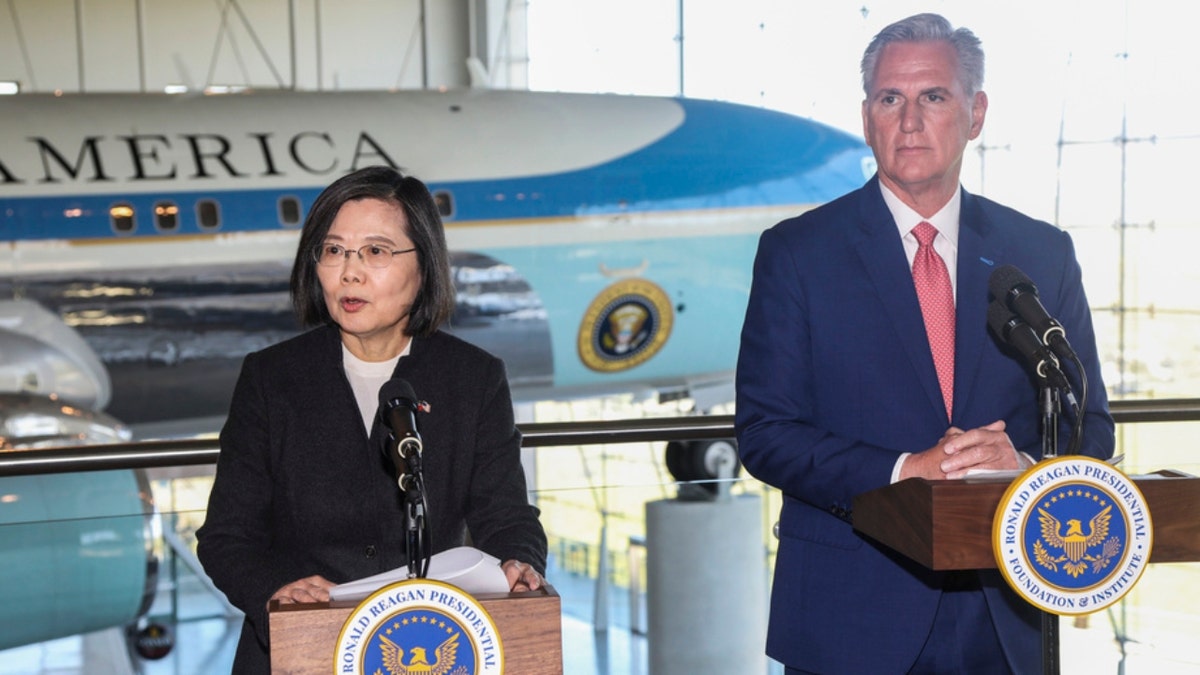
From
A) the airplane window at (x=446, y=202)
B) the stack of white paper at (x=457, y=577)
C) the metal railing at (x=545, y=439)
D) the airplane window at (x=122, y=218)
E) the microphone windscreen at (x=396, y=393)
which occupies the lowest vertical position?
the metal railing at (x=545, y=439)

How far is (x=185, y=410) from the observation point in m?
8.02

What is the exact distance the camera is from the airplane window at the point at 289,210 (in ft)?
25.9

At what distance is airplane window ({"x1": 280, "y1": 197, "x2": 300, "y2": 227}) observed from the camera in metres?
7.90

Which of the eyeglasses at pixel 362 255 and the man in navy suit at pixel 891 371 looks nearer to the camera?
the eyeglasses at pixel 362 255

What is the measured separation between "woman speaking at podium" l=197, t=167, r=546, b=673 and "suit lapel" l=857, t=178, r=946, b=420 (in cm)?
57

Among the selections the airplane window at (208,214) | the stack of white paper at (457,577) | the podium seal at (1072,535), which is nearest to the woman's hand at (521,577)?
the stack of white paper at (457,577)

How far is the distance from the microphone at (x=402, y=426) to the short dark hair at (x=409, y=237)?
378 mm

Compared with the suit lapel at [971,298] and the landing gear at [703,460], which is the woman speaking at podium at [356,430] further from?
the landing gear at [703,460]

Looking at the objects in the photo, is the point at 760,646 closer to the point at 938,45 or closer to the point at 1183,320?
the point at 938,45

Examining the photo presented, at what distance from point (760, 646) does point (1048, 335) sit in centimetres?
200

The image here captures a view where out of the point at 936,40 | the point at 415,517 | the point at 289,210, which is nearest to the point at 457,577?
the point at 415,517

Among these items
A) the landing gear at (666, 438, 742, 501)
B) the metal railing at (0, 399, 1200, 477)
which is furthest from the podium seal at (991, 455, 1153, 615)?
the landing gear at (666, 438, 742, 501)

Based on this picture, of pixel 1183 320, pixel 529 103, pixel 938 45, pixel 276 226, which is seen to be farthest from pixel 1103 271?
pixel 938 45

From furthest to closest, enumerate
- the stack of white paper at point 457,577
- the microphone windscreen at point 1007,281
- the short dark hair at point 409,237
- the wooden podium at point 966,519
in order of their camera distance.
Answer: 1. the short dark hair at point 409,237
2. the microphone windscreen at point 1007,281
3. the wooden podium at point 966,519
4. the stack of white paper at point 457,577
